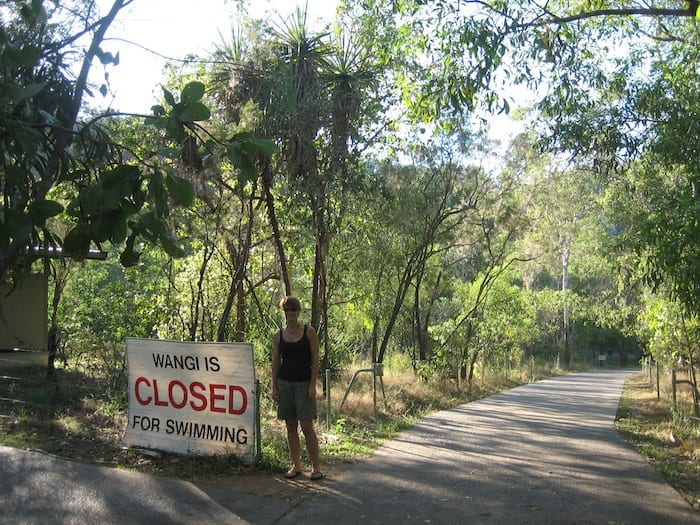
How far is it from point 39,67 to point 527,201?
623 inches

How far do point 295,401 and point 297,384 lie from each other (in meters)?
0.16

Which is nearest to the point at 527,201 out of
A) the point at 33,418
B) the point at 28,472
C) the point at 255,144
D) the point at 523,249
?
the point at 523,249

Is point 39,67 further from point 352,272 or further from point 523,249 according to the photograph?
point 523,249

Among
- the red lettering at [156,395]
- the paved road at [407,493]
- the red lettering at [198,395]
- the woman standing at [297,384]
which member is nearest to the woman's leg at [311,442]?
the woman standing at [297,384]

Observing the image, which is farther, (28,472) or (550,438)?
(550,438)

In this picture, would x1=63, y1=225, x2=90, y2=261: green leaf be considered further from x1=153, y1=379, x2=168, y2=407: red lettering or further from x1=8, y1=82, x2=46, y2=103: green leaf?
x1=153, y1=379, x2=168, y2=407: red lettering

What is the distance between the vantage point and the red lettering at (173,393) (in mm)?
7883

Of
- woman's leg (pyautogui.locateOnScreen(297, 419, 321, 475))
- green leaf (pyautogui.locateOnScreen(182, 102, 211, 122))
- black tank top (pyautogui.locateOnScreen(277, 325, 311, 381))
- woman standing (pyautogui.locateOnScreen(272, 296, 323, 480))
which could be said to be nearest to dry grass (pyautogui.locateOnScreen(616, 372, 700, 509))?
woman's leg (pyautogui.locateOnScreen(297, 419, 321, 475))

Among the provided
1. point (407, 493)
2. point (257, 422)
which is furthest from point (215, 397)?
point (407, 493)

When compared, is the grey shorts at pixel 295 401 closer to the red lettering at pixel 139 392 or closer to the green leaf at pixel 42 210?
the red lettering at pixel 139 392

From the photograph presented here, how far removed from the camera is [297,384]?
23.7 ft

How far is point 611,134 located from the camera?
11.4 metres

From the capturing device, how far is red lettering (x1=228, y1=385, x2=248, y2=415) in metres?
7.52

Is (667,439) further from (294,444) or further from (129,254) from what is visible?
(129,254)
